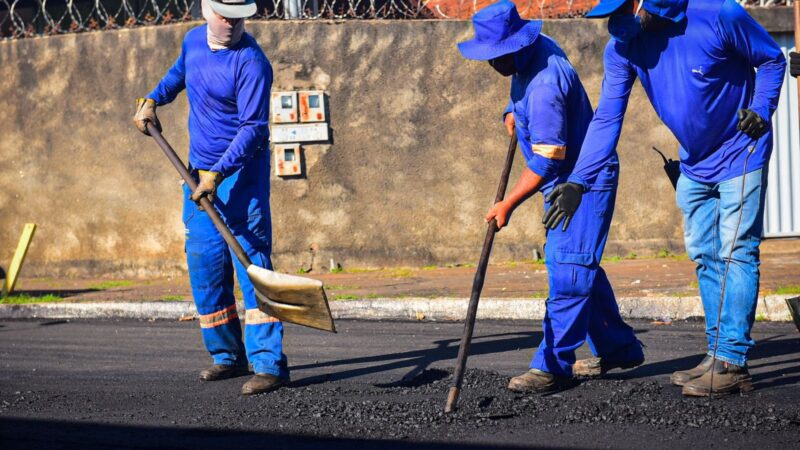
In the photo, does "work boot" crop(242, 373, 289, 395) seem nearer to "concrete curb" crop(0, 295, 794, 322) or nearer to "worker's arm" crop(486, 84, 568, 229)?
"worker's arm" crop(486, 84, 568, 229)

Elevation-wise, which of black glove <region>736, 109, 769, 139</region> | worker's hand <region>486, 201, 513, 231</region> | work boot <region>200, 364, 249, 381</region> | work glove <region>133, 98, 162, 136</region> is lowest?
work boot <region>200, 364, 249, 381</region>

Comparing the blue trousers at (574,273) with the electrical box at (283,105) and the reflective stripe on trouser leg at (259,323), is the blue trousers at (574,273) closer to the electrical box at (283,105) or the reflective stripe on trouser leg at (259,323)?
the reflective stripe on trouser leg at (259,323)

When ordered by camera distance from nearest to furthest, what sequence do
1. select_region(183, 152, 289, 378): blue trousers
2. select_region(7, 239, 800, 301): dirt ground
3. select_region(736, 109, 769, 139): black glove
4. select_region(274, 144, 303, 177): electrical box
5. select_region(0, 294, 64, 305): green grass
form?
1. select_region(736, 109, 769, 139): black glove
2. select_region(183, 152, 289, 378): blue trousers
3. select_region(7, 239, 800, 301): dirt ground
4. select_region(0, 294, 64, 305): green grass
5. select_region(274, 144, 303, 177): electrical box

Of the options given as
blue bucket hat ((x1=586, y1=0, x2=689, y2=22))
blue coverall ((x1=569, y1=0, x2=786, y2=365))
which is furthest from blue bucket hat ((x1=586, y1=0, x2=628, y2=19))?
blue coverall ((x1=569, y1=0, x2=786, y2=365))

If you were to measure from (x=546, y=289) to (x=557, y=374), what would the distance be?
11.9 ft

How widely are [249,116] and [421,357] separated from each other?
1.81 metres

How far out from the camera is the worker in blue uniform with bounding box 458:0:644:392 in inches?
203

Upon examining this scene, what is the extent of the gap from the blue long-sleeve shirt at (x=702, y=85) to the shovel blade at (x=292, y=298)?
1356mm

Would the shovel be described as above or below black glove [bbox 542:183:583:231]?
below

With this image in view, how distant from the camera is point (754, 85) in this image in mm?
5285

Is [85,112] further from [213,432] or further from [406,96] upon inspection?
[213,432]

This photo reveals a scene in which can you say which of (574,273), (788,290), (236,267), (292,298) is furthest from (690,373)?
(788,290)

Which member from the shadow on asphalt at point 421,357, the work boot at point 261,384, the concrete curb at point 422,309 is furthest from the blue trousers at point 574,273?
the concrete curb at point 422,309

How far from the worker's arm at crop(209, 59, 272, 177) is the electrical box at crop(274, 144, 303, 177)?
5210 mm
